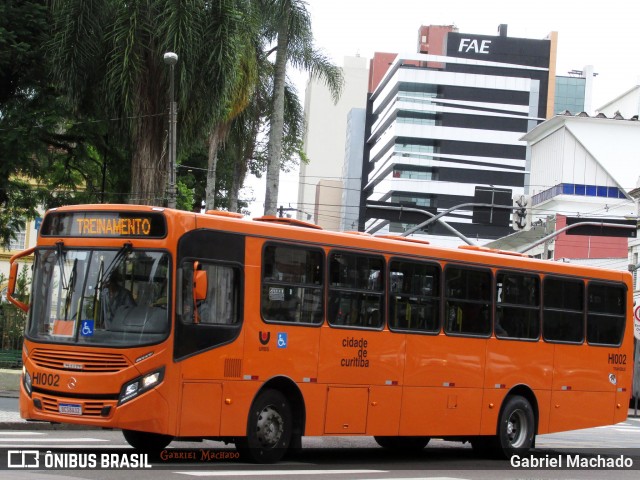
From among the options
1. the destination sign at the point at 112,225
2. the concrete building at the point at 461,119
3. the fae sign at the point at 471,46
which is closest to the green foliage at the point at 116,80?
the destination sign at the point at 112,225

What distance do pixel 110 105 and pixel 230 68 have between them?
332 centimetres

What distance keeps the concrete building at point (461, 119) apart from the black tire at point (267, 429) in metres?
117

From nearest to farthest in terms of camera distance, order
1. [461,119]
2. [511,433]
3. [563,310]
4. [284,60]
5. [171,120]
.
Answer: [511,433] → [563,310] → [171,120] → [284,60] → [461,119]

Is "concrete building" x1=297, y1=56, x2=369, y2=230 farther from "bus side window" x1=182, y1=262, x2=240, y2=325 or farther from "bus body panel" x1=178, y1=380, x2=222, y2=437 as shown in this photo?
"bus body panel" x1=178, y1=380, x2=222, y2=437

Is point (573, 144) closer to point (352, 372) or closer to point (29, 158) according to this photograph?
point (29, 158)

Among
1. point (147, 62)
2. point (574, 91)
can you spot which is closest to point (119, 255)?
point (147, 62)

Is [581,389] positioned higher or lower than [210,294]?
lower

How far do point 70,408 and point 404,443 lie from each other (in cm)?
727

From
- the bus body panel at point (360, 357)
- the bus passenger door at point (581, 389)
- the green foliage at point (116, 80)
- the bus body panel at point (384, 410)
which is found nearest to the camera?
the bus body panel at point (360, 357)

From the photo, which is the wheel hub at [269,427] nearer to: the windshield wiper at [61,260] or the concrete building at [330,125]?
the windshield wiper at [61,260]

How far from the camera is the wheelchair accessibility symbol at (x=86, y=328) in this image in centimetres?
1361

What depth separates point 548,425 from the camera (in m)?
19.7

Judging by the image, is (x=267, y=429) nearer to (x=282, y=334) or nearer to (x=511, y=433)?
(x=282, y=334)

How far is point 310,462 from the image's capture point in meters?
15.5
